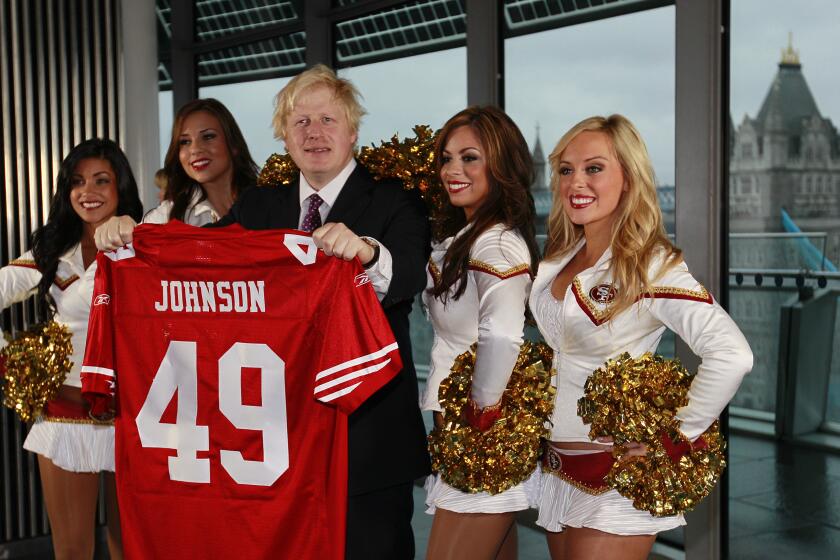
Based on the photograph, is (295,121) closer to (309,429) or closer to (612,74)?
(309,429)

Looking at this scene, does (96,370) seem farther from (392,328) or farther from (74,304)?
(392,328)

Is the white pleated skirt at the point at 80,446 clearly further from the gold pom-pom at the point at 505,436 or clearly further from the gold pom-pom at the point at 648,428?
the gold pom-pom at the point at 648,428

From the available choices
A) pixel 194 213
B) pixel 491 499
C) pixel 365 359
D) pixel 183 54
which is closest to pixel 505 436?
pixel 491 499

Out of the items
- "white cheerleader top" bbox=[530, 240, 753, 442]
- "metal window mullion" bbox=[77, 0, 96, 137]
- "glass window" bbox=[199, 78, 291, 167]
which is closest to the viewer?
"white cheerleader top" bbox=[530, 240, 753, 442]

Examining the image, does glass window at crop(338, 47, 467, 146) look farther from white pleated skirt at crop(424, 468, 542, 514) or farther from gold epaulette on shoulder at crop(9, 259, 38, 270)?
white pleated skirt at crop(424, 468, 542, 514)

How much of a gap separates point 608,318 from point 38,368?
79.8 inches

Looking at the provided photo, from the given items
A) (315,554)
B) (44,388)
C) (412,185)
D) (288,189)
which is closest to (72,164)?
(44,388)

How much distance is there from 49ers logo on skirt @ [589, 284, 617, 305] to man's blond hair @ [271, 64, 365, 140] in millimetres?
783

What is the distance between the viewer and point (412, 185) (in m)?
2.65

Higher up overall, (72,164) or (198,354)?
(72,164)

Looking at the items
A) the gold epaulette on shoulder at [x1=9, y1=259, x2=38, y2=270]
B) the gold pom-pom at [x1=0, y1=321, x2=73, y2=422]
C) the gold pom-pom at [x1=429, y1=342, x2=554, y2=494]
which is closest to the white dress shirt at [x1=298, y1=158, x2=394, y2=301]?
the gold pom-pom at [x1=429, y1=342, x2=554, y2=494]

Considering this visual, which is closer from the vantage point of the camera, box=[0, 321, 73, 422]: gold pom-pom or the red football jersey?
the red football jersey

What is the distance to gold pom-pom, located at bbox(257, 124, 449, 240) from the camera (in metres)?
2.61

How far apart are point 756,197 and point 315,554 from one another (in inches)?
88.8
